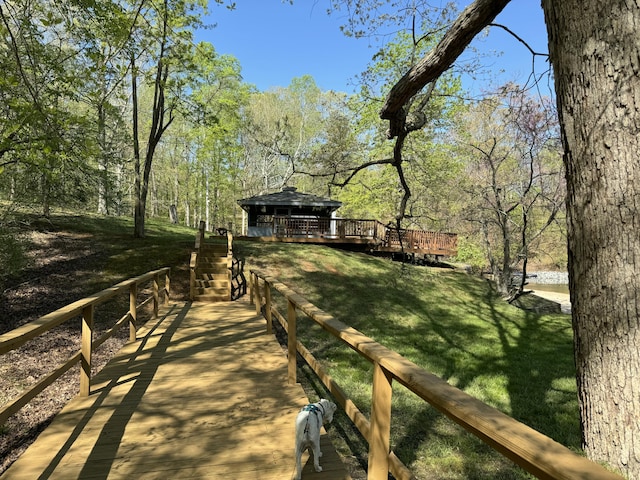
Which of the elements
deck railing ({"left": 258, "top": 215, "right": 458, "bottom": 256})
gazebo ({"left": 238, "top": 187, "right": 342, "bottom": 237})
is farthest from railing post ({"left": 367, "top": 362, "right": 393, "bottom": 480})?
deck railing ({"left": 258, "top": 215, "right": 458, "bottom": 256})

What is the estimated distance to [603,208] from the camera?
1.84 metres

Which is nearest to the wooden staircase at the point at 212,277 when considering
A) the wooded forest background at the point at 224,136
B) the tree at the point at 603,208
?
the wooded forest background at the point at 224,136

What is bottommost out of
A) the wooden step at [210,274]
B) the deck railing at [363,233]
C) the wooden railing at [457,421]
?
the wooden step at [210,274]

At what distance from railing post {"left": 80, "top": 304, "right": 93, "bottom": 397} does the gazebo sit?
17.8 meters

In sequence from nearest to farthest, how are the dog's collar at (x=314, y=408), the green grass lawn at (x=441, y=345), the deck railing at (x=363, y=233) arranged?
the dog's collar at (x=314, y=408)
the green grass lawn at (x=441, y=345)
the deck railing at (x=363, y=233)

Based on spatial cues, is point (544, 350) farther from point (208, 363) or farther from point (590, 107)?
point (590, 107)

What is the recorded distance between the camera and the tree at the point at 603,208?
5.76ft

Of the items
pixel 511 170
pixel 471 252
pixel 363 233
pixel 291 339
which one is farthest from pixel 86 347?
pixel 471 252

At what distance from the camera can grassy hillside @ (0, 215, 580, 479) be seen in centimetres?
479

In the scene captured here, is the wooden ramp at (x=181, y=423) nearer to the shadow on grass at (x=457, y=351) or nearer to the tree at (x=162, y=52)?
the shadow on grass at (x=457, y=351)

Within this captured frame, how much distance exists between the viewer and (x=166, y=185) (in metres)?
45.6

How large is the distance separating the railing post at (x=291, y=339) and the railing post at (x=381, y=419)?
1.92m

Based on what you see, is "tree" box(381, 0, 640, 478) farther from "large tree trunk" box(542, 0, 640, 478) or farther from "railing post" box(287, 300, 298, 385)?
"railing post" box(287, 300, 298, 385)

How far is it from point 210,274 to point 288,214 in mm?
13459
